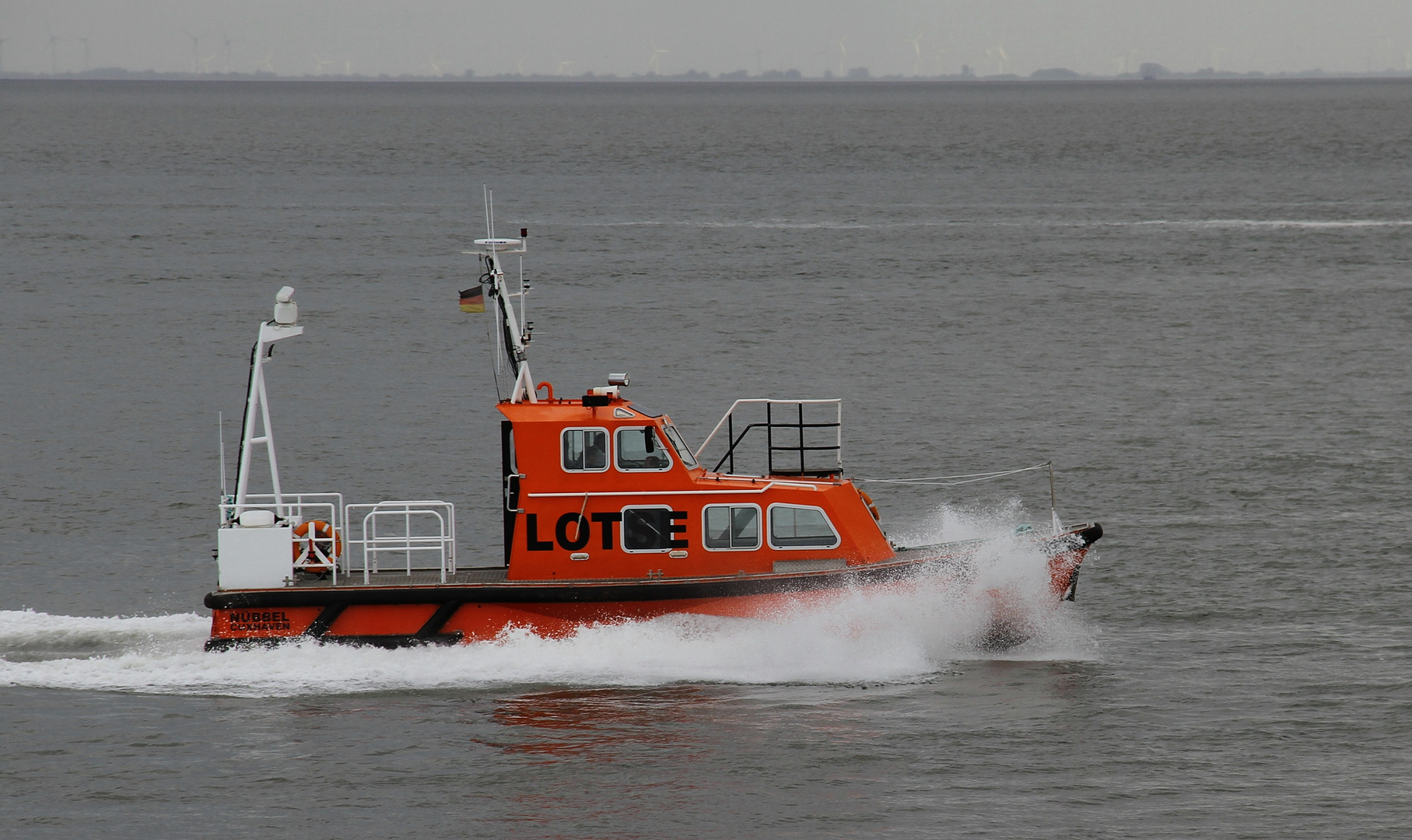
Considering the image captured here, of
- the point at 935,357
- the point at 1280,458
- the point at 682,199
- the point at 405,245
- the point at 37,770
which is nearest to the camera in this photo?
the point at 37,770

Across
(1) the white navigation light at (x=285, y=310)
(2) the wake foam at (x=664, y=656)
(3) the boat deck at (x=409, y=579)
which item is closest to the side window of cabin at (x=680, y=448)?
(2) the wake foam at (x=664, y=656)

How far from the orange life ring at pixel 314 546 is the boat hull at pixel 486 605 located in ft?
1.60

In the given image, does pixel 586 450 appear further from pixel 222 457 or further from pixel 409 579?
pixel 222 457

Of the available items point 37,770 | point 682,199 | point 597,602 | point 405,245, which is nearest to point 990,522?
point 597,602

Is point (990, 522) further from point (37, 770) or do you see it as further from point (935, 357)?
point (935, 357)

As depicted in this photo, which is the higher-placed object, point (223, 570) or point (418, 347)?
point (418, 347)

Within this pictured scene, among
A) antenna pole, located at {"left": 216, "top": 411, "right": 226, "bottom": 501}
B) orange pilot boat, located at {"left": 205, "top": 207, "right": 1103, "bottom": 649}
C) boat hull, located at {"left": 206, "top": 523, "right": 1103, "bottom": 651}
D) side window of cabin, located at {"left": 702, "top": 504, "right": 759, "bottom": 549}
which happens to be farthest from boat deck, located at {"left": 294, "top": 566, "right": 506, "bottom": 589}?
side window of cabin, located at {"left": 702, "top": 504, "right": 759, "bottom": 549}

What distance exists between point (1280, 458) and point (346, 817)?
20804 millimetres

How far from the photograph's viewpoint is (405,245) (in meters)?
66.2

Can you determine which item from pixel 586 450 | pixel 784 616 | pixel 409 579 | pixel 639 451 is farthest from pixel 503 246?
pixel 784 616

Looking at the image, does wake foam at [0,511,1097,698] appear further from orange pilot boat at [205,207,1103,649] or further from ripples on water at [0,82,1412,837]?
orange pilot boat at [205,207,1103,649]

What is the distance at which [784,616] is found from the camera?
1711cm

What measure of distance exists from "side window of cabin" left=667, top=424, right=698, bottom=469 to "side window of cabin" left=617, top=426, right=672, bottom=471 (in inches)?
6.5

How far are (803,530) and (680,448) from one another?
1.71 metres
